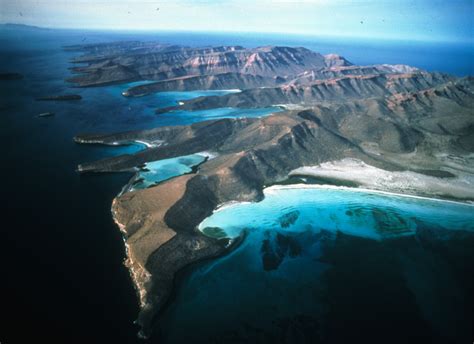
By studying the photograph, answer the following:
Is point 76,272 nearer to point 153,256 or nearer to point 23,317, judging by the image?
point 23,317

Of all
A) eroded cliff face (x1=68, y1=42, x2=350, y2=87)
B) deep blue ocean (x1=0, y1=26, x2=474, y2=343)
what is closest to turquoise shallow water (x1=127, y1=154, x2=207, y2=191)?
deep blue ocean (x1=0, y1=26, x2=474, y2=343)

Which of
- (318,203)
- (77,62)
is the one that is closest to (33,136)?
(318,203)

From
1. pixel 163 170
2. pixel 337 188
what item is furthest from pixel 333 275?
pixel 163 170

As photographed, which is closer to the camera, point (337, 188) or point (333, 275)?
point (333, 275)

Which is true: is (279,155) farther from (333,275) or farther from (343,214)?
(333,275)

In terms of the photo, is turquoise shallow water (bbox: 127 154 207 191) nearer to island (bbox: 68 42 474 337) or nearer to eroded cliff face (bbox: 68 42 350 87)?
island (bbox: 68 42 474 337)

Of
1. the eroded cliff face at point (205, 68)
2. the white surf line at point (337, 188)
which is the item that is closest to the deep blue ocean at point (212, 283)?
the white surf line at point (337, 188)

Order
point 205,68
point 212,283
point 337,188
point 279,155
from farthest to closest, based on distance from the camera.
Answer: point 205,68 → point 279,155 → point 337,188 → point 212,283

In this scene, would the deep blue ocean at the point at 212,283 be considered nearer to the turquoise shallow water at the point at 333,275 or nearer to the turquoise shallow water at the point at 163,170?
the turquoise shallow water at the point at 333,275
